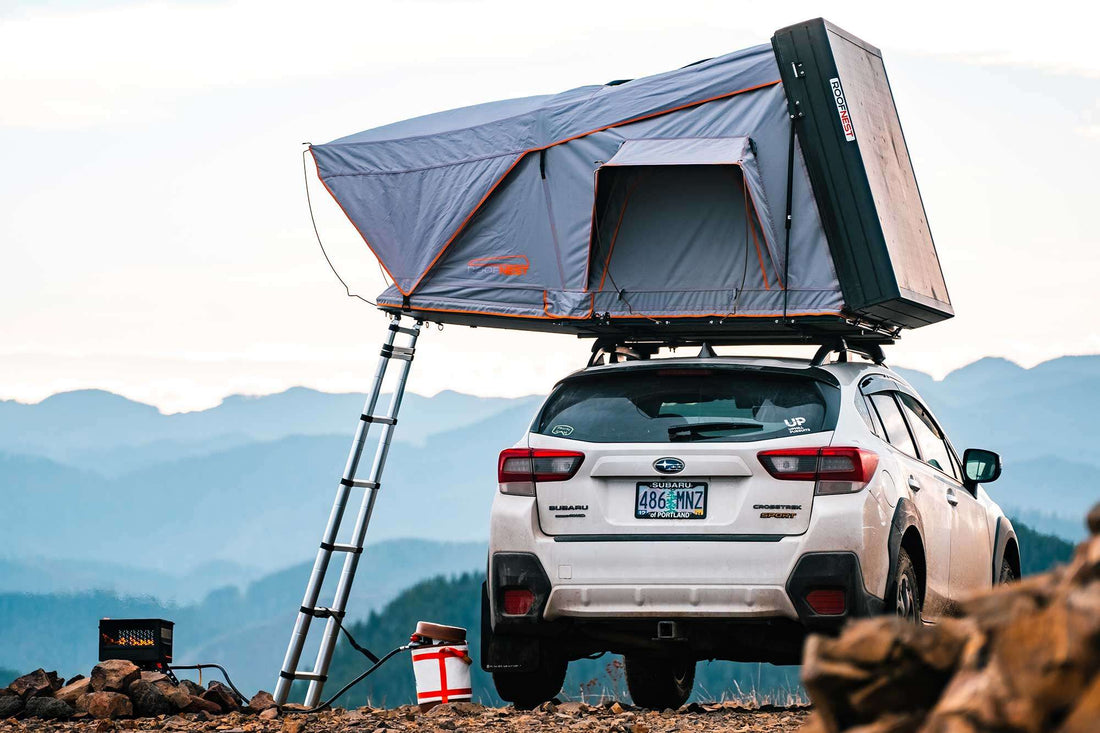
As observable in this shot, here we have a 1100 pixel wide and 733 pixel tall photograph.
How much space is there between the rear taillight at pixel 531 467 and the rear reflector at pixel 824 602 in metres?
1.29

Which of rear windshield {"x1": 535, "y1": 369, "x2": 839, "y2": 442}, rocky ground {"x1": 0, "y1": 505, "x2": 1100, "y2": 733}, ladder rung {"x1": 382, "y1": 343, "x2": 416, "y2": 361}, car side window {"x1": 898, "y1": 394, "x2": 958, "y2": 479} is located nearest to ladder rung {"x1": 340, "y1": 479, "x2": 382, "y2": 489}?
ladder rung {"x1": 382, "y1": 343, "x2": 416, "y2": 361}

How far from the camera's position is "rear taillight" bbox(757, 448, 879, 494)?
25.2 ft

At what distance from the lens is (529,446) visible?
8.10m

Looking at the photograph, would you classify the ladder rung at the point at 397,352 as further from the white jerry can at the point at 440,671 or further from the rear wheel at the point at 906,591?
the rear wheel at the point at 906,591

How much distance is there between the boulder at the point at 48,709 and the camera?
8906mm

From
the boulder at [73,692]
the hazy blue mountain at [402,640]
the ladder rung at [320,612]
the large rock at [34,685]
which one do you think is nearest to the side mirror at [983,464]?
the ladder rung at [320,612]

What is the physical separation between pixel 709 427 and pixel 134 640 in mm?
4140

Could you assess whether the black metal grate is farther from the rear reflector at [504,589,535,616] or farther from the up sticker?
the up sticker

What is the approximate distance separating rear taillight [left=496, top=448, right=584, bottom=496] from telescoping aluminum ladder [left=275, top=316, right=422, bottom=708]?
10.6 feet

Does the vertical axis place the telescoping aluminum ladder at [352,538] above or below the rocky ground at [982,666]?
above

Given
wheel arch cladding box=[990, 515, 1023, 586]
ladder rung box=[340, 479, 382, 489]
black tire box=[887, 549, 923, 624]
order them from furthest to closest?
ladder rung box=[340, 479, 382, 489], wheel arch cladding box=[990, 515, 1023, 586], black tire box=[887, 549, 923, 624]

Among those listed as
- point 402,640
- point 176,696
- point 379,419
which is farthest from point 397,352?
point 402,640

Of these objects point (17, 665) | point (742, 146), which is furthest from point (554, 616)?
point (17, 665)

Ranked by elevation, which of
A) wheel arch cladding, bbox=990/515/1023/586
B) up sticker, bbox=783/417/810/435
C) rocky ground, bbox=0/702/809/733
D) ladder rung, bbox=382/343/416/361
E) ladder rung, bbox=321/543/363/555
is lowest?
rocky ground, bbox=0/702/809/733
